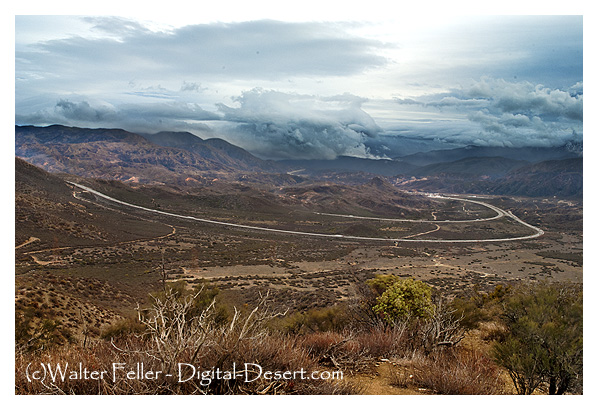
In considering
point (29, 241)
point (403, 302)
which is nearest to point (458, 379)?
point (403, 302)

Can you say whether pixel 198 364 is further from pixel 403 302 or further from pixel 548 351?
pixel 403 302

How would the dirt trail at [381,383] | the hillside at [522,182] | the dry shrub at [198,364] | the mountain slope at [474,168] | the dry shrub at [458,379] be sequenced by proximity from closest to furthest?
the dry shrub at [198,364] → the dry shrub at [458,379] → the dirt trail at [381,383] → the hillside at [522,182] → the mountain slope at [474,168]

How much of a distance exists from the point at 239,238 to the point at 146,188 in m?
58.6

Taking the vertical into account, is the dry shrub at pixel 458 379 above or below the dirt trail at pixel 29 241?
above

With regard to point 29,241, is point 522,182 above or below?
above

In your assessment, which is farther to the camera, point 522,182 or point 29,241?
point 522,182

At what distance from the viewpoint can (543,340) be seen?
5.65 m

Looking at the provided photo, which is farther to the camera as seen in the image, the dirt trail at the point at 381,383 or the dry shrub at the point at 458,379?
the dirt trail at the point at 381,383

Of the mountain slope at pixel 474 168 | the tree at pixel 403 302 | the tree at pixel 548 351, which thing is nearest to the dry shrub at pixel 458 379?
the tree at pixel 548 351

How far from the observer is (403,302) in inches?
396

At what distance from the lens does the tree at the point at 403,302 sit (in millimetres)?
10047

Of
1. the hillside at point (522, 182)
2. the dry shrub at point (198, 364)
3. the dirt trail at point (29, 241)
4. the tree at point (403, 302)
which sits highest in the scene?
the hillside at point (522, 182)

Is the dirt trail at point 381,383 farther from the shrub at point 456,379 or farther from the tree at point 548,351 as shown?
the tree at point 548,351

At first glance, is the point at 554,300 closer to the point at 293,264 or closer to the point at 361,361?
the point at 361,361
